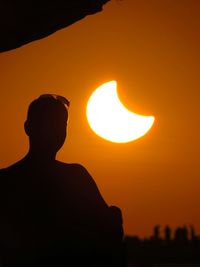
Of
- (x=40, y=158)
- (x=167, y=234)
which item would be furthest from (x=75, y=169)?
(x=167, y=234)

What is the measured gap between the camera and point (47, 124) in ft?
7.80

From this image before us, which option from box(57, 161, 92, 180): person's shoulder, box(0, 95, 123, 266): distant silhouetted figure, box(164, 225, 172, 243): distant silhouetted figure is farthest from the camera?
box(164, 225, 172, 243): distant silhouetted figure

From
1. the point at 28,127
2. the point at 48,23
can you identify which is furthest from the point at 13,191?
the point at 48,23

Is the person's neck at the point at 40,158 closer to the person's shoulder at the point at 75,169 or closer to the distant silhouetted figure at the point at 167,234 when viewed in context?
the person's shoulder at the point at 75,169

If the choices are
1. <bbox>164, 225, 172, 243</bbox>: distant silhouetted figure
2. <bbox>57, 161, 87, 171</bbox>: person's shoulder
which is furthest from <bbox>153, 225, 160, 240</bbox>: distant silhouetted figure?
<bbox>57, 161, 87, 171</bbox>: person's shoulder

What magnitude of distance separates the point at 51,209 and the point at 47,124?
0.37 metres

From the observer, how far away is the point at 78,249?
2.21m

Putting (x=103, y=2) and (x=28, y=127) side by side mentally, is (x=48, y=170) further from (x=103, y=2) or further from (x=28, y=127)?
(x=103, y=2)

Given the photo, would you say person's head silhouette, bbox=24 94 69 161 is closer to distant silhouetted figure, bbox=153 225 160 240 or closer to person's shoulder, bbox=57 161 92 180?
person's shoulder, bbox=57 161 92 180

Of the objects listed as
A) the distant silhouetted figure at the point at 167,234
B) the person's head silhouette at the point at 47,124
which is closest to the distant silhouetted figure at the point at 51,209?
the person's head silhouette at the point at 47,124

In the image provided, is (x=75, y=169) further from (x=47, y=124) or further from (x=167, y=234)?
(x=167, y=234)

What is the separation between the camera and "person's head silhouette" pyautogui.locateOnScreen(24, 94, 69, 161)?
2363 mm

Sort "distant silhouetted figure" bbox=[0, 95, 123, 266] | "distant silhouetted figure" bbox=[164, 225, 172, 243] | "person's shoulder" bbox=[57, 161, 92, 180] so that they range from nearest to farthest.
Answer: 1. "distant silhouetted figure" bbox=[0, 95, 123, 266]
2. "person's shoulder" bbox=[57, 161, 92, 180]
3. "distant silhouetted figure" bbox=[164, 225, 172, 243]

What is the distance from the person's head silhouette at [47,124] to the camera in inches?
93.0
